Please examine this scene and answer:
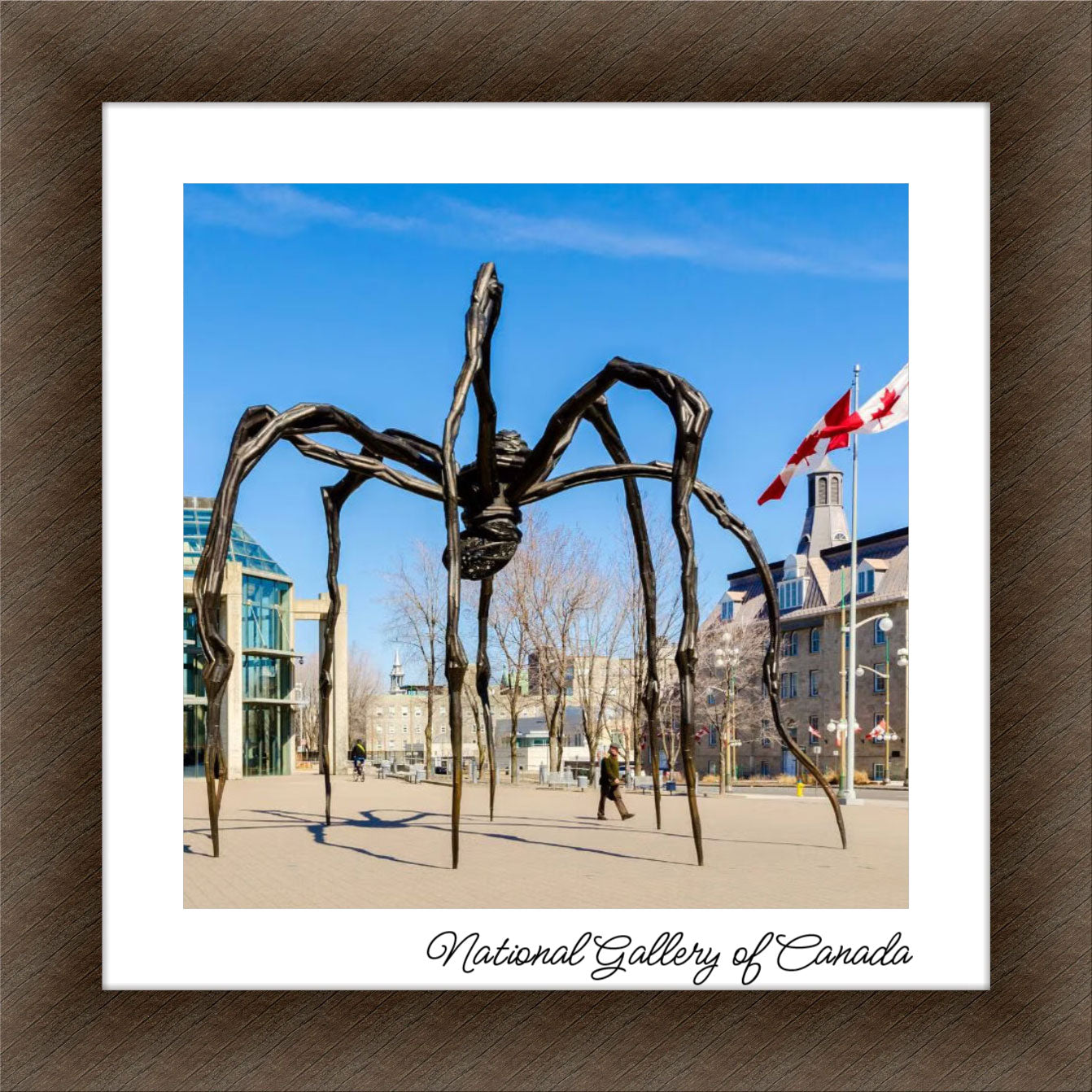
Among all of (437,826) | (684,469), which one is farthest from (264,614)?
(684,469)

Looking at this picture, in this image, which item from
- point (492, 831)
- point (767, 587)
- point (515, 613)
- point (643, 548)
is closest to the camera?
point (767, 587)

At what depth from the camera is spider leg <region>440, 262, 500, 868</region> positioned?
859cm

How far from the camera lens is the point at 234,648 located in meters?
40.5

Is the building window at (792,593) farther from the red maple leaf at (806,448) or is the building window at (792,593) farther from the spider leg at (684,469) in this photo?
the spider leg at (684,469)

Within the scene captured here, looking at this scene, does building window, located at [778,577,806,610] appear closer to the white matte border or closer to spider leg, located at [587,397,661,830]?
spider leg, located at [587,397,661,830]

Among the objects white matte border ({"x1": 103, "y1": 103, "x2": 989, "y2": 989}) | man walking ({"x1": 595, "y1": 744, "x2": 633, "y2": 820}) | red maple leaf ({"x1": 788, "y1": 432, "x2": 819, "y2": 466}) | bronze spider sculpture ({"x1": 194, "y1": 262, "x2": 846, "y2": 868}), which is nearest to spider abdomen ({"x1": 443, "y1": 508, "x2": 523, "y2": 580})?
bronze spider sculpture ({"x1": 194, "y1": 262, "x2": 846, "y2": 868})

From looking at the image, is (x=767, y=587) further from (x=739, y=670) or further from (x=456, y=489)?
(x=739, y=670)

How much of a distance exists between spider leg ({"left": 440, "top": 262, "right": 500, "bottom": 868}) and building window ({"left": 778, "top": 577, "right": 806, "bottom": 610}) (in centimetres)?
5272

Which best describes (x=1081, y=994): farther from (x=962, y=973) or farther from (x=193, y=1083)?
(x=193, y=1083)

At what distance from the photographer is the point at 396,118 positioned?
7836 millimetres

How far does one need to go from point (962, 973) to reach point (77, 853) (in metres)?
5.62

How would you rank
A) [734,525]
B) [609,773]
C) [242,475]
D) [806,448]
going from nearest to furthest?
[242,475] → [734,525] → [609,773] → [806,448]

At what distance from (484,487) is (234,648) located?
31.3 metres

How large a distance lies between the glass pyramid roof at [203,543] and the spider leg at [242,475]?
24012 millimetres
